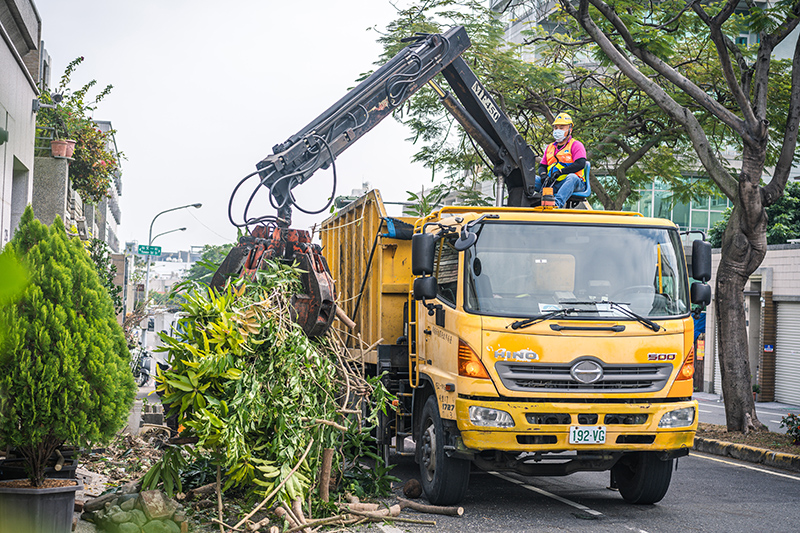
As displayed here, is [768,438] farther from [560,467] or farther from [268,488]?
[268,488]

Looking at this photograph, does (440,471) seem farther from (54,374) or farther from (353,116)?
(353,116)

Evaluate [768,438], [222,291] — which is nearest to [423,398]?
[222,291]

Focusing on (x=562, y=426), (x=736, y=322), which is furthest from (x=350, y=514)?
(x=736, y=322)

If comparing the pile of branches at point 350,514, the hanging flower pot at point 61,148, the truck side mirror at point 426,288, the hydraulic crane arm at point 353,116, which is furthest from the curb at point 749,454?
the hanging flower pot at point 61,148

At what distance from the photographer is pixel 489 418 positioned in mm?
6754

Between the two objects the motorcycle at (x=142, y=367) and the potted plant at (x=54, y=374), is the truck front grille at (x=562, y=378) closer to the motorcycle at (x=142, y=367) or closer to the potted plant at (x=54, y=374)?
the potted plant at (x=54, y=374)

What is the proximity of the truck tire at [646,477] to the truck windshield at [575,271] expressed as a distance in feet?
4.69

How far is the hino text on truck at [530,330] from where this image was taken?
22.3ft

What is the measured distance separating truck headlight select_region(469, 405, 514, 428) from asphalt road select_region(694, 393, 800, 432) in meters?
12.6

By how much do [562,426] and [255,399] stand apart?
2.51 m

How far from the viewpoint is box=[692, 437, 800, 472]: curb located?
10750mm

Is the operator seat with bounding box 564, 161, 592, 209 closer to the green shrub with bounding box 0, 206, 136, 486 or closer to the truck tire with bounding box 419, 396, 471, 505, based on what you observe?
the truck tire with bounding box 419, 396, 471, 505

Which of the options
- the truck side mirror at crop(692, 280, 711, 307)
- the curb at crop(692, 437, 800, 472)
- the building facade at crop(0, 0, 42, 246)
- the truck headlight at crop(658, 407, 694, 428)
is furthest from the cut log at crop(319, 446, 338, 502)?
the curb at crop(692, 437, 800, 472)

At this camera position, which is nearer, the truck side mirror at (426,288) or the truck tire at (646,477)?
the truck side mirror at (426,288)
